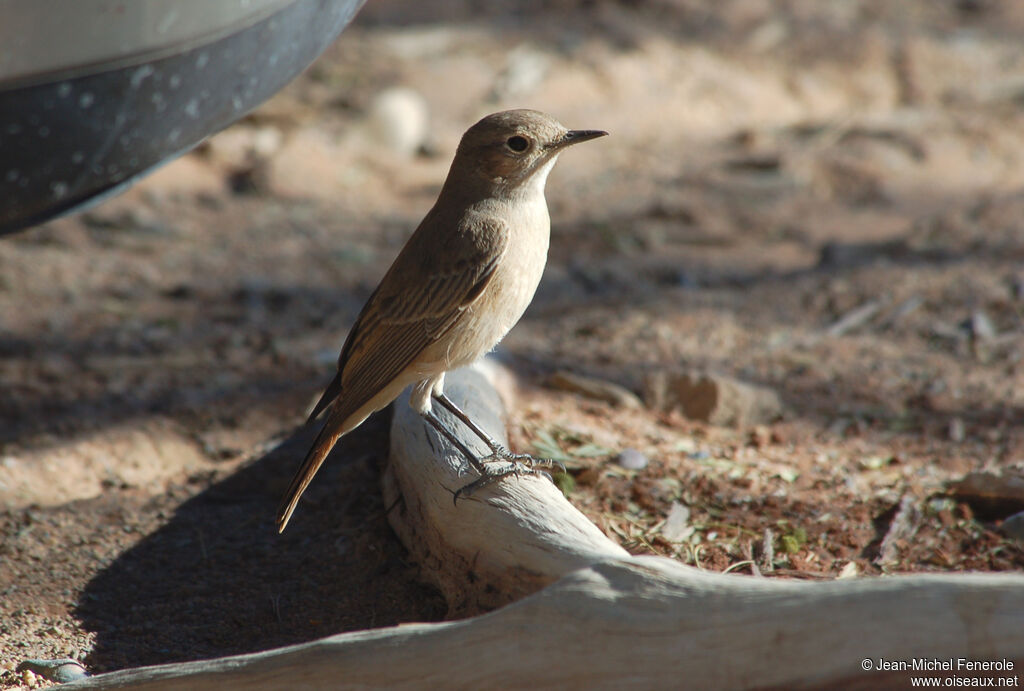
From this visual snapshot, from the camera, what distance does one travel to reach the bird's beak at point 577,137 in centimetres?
400

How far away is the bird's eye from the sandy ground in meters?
1.16

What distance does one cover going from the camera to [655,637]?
257cm

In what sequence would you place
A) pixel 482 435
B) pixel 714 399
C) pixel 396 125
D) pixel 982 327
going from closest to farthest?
pixel 482 435 < pixel 714 399 < pixel 982 327 < pixel 396 125

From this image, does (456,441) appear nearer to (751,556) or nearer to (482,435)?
(482,435)

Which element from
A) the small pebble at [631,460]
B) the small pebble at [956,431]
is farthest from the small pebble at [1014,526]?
the small pebble at [631,460]

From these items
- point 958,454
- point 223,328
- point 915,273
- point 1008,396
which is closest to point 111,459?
point 223,328

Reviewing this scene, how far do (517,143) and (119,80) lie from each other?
1578mm

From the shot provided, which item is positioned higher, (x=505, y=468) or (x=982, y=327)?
(x=982, y=327)

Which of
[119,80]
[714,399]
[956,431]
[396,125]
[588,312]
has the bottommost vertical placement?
[956,431]

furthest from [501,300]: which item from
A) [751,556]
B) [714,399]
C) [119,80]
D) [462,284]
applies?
[119,80]

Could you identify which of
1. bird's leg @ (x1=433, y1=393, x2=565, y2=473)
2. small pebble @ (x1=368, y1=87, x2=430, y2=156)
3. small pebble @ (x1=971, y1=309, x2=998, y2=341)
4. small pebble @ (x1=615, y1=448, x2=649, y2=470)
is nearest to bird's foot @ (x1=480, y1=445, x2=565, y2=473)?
bird's leg @ (x1=433, y1=393, x2=565, y2=473)

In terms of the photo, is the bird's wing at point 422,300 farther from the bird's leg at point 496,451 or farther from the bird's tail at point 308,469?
the bird's leg at point 496,451

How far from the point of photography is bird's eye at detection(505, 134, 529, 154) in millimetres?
4105

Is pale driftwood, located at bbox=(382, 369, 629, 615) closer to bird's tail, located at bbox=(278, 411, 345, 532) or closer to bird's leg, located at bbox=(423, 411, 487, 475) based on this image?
bird's leg, located at bbox=(423, 411, 487, 475)
